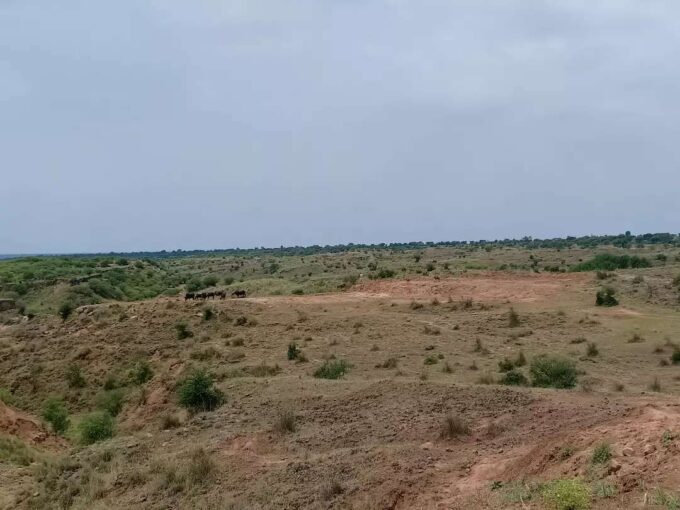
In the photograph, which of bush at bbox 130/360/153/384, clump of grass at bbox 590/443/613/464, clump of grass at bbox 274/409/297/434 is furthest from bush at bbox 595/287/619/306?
clump of grass at bbox 590/443/613/464

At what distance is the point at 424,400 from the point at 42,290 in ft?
166

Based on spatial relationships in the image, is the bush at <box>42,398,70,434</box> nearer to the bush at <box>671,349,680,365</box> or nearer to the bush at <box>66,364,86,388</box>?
the bush at <box>66,364,86,388</box>

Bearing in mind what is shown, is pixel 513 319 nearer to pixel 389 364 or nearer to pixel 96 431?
A: pixel 389 364

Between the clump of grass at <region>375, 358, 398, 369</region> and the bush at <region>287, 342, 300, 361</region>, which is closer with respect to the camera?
the clump of grass at <region>375, 358, 398, 369</region>

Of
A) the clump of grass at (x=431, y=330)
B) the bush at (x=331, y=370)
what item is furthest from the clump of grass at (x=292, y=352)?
the clump of grass at (x=431, y=330)

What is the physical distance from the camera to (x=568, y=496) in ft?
25.2

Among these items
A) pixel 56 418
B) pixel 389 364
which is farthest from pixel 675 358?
pixel 56 418

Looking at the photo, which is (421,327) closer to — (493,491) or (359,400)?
(359,400)

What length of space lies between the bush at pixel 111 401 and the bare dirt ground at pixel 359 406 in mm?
504

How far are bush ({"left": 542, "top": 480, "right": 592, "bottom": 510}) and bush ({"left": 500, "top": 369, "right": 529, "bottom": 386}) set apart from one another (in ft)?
33.6

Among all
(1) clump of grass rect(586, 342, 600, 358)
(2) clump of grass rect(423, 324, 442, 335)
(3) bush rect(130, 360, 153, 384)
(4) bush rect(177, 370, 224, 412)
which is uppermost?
(2) clump of grass rect(423, 324, 442, 335)

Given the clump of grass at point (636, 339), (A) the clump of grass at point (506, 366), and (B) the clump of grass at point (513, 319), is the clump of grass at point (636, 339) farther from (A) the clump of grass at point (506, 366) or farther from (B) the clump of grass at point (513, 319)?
(A) the clump of grass at point (506, 366)

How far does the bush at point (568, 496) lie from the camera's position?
755cm

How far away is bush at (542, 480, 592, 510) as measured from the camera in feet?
24.8
